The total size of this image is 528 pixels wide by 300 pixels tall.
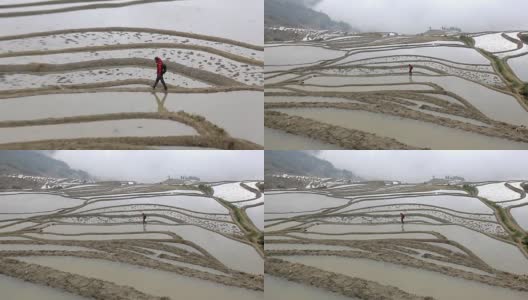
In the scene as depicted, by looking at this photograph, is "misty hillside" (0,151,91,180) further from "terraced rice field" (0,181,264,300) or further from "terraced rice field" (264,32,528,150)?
"terraced rice field" (264,32,528,150)

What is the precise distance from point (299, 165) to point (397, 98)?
2046 millimetres

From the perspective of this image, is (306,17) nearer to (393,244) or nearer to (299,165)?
(393,244)

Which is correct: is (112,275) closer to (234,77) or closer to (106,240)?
(106,240)

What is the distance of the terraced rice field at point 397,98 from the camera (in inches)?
171

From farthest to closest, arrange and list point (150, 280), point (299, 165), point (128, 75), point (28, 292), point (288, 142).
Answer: point (128, 75)
point (150, 280)
point (28, 292)
point (288, 142)
point (299, 165)

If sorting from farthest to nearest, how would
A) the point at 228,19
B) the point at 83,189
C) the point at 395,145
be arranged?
1. the point at 228,19
2. the point at 83,189
3. the point at 395,145

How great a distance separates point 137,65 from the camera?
6371 mm

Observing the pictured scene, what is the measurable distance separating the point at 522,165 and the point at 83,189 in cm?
542

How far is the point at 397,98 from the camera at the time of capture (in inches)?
210

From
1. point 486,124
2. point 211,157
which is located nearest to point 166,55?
point 211,157

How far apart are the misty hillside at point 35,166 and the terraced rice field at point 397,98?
2.31 metres

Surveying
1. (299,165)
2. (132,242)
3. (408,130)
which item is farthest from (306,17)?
(132,242)

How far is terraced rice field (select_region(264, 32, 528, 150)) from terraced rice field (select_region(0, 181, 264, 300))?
125cm

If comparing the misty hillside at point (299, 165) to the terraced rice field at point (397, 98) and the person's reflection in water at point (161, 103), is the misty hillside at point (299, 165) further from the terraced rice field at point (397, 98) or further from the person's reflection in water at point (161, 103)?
the person's reflection in water at point (161, 103)
